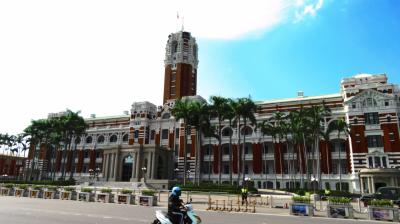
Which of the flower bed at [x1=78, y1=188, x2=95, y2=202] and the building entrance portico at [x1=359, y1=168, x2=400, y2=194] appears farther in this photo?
the building entrance portico at [x1=359, y1=168, x2=400, y2=194]

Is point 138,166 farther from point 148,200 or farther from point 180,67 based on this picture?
point 148,200

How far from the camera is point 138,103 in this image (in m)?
86.3

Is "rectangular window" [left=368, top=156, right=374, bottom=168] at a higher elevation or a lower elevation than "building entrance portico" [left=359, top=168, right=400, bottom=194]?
higher

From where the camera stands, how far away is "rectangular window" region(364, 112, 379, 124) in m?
60.0

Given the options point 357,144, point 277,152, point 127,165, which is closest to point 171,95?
point 127,165

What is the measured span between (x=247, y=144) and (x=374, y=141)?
2566 centimetres

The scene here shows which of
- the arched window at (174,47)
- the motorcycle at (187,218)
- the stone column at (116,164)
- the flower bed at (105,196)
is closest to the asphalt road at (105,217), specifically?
the motorcycle at (187,218)

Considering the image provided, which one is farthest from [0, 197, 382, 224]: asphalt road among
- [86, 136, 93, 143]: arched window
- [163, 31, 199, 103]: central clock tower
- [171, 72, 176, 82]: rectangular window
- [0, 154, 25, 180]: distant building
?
[0, 154, 25, 180]: distant building

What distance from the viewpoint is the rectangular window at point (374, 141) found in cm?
5862

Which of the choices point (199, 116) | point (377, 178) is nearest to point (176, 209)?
point (199, 116)

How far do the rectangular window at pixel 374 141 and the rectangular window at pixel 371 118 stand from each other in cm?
281

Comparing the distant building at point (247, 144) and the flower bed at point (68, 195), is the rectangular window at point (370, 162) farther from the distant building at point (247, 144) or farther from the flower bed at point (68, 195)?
the flower bed at point (68, 195)

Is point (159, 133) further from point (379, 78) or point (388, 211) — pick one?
point (388, 211)

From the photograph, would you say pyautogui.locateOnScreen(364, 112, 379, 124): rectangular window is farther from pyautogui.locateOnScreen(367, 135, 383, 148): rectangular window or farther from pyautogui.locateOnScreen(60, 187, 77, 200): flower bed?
pyautogui.locateOnScreen(60, 187, 77, 200): flower bed
